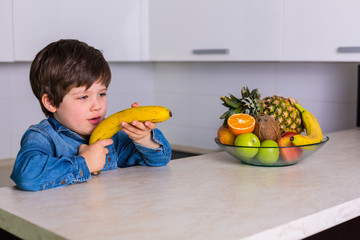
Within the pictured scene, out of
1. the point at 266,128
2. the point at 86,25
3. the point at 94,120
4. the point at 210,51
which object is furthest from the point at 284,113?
the point at 86,25

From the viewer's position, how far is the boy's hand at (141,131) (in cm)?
121

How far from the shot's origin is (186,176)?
1189 millimetres

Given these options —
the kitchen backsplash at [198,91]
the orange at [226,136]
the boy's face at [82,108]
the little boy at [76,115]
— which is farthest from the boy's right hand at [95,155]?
the kitchen backsplash at [198,91]

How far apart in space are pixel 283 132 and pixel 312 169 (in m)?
0.18

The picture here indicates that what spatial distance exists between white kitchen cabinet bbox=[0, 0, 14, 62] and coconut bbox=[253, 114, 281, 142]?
119 centimetres

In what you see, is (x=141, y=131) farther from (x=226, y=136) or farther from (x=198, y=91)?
(x=198, y=91)

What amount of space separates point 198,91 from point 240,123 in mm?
1397

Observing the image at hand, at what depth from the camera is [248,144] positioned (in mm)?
1239

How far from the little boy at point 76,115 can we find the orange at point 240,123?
7.5 inches

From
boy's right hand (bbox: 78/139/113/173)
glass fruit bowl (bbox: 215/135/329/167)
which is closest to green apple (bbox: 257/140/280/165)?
glass fruit bowl (bbox: 215/135/329/167)

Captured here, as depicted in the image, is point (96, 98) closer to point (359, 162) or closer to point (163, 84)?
point (359, 162)

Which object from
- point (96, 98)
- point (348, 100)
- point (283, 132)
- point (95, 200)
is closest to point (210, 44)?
point (348, 100)

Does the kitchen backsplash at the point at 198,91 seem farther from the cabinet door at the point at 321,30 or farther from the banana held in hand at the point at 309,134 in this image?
the banana held in hand at the point at 309,134

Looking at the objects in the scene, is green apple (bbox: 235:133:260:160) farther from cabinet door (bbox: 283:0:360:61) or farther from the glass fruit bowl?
cabinet door (bbox: 283:0:360:61)
